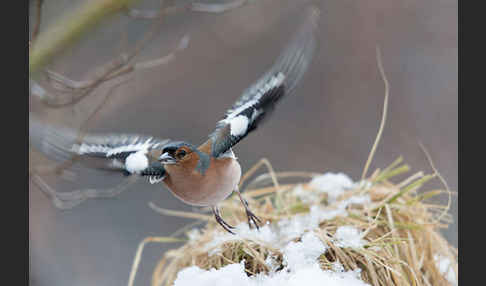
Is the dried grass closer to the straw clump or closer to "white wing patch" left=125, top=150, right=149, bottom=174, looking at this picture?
the straw clump

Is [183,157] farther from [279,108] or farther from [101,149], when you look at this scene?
[279,108]

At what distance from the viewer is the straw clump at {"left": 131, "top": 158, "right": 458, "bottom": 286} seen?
932 mm

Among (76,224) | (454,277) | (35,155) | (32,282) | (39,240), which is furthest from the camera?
(76,224)

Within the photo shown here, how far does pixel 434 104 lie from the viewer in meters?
2.41

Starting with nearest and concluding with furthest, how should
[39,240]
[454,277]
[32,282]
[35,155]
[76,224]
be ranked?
1. [454,277]
2. [35,155]
3. [32,282]
4. [39,240]
5. [76,224]

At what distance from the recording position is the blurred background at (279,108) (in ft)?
7.73

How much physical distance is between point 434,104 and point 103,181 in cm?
167

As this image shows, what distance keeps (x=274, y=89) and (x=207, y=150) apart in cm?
17

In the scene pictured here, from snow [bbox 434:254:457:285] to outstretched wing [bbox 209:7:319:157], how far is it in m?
0.56

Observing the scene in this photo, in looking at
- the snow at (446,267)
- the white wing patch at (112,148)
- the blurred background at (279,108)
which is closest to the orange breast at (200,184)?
the white wing patch at (112,148)

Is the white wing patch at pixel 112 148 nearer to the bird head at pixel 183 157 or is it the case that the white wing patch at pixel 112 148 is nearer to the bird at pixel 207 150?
the bird at pixel 207 150

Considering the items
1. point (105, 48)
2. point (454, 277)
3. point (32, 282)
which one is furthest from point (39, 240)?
point (454, 277)

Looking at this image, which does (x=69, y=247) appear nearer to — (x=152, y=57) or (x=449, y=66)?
(x=152, y=57)

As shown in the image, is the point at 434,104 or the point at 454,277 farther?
the point at 434,104
